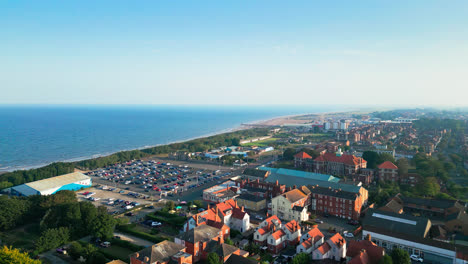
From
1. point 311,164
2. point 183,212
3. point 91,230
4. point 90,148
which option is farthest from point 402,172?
point 90,148

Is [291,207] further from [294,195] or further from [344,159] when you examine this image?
[344,159]

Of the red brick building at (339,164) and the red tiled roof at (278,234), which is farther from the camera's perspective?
the red brick building at (339,164)

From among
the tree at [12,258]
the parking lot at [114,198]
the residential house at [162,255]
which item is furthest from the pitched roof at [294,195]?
the tree at [12,258]

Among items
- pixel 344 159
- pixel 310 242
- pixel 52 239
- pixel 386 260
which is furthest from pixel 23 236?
pixel 344 159

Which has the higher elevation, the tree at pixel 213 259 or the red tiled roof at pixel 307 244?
the tree at pixel 213 259

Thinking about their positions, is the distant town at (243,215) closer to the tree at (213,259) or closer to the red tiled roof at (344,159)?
the tree at (213,259)

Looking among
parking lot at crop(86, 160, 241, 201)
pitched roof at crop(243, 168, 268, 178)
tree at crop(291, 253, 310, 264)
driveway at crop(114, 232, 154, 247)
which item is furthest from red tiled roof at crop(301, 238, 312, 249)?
parking lot at crop(86, 160, 241, 201)

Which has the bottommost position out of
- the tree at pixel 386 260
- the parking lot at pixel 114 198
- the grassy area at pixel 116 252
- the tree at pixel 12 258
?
the parking lot at pixel 114 198

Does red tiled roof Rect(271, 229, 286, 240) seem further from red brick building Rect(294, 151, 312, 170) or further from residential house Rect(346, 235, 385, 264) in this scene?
red brick building Rect(294, 151, 312, 170)
